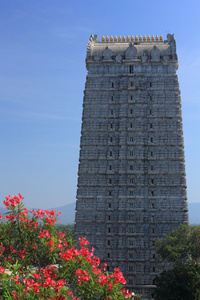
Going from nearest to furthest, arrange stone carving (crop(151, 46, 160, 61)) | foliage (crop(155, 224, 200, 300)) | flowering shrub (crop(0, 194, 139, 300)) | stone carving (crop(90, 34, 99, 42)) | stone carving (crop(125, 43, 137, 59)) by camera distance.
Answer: flowering shrub (crop(0, 194, 139, 300))
foliage (crop(155, 224, 200, 300))
stone carving (crop(151, 46, 160, 61))
stone carving (crop(125, 43, 137, 59))
stone carving (crop(90, 34, 99, 42))

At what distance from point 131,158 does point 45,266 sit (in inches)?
1281

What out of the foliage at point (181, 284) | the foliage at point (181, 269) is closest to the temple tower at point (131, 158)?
the foliage at point (181, 269)

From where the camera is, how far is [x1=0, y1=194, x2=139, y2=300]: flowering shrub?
15023mm

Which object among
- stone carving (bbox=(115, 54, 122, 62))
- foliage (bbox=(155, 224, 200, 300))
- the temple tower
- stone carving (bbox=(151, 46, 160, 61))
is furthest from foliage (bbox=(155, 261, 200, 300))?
stone carving (bbox=(115, 54, 122, 62))

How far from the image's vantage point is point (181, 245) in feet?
129

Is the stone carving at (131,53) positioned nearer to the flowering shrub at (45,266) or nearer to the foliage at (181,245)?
the foliage at (181,245)

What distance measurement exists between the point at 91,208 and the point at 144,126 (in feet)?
49.9

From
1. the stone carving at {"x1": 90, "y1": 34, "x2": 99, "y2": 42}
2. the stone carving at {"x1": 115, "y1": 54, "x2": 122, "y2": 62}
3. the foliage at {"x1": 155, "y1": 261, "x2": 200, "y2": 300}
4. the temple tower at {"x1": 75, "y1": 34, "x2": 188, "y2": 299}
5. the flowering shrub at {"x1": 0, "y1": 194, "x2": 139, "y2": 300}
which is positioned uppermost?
the stone carving at {"x1": 90, "y1": 34, "x2": 99, "y2": 42}

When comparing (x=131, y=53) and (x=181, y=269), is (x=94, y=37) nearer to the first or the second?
(x=131, y=53)

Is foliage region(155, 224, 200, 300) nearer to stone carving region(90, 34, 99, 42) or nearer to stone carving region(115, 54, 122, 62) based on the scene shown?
stone carving region(115, 54, 122, 62)

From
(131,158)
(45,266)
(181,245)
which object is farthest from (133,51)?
(45,266)

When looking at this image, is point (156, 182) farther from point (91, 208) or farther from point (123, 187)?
point (91, 208)

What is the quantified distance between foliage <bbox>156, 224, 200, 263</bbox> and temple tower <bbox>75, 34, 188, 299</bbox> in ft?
18.5

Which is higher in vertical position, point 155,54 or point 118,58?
point 155,54
